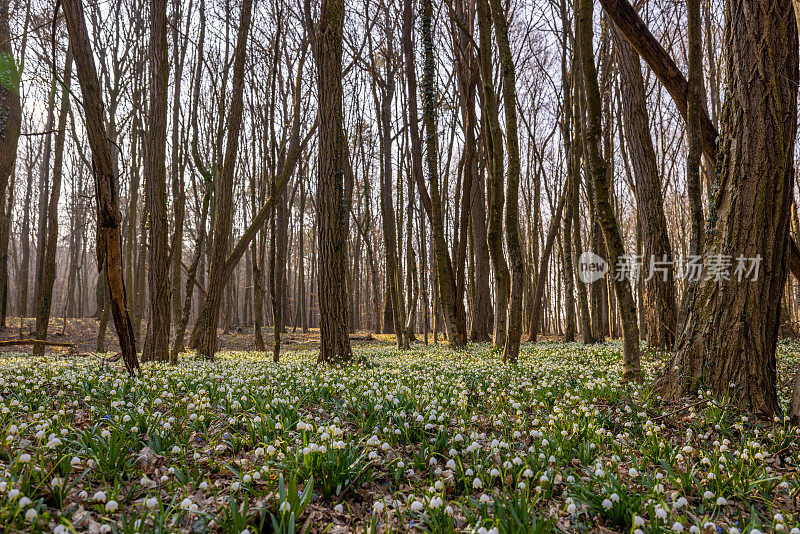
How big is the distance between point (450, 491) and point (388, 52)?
15.6 metres

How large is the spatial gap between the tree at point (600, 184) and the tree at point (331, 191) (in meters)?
4.25

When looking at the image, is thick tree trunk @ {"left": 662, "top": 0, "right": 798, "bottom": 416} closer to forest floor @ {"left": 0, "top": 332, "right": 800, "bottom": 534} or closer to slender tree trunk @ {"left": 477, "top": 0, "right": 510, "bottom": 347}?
forest floor @ {"left": 0, "top": 332, "right": 800, "bottom": 534}

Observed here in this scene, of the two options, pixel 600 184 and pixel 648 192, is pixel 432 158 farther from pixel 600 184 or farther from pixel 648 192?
pixel 600 184

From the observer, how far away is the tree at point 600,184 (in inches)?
233

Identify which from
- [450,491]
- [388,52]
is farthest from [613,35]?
[450,491]

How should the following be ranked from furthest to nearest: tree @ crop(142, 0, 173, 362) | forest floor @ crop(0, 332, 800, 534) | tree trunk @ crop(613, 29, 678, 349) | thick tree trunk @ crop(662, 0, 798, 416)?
tree trunk @ crop(613, 29, 678, 349)
tree @ crop(142, 0, 173, 362)
thick tree trunk @ crop(662, 0, 798, 416)
forest floor @ crop(0, 332, 800, 534)

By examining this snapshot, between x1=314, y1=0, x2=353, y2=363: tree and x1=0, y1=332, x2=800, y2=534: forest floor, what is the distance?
109 inches

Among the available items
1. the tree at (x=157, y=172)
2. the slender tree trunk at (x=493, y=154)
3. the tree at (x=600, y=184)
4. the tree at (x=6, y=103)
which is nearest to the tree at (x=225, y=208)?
the tree at (x=157, y=172)

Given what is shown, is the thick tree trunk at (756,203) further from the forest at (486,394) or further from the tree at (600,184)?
the tree at (600,184)

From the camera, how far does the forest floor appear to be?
2.44 m

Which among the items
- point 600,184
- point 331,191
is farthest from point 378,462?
point 331,191

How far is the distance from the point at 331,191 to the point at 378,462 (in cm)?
578

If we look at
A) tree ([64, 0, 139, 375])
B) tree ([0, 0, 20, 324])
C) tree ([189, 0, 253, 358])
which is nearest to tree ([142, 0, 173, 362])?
tree ([189, 0, 253, 358])

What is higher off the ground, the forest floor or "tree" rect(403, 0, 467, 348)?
"tree" rect(403, 0, 467, 348)
